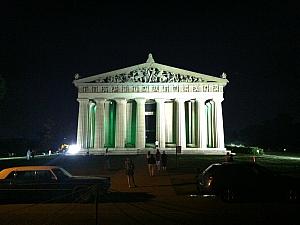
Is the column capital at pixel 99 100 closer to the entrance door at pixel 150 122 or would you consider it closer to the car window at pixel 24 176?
the entrance door at pixel 150 122

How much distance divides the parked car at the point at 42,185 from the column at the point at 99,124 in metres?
43.8

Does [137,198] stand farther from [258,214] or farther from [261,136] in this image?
[261,136]

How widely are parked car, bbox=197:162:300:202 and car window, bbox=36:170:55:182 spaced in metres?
7.05

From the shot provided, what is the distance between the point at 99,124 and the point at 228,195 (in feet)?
154

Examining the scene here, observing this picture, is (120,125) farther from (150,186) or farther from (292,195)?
(292,195)

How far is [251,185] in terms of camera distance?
15.4 metres

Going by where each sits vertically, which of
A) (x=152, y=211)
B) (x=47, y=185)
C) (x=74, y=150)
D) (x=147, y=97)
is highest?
(x=147, y=97)

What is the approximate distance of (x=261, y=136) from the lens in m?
96.8

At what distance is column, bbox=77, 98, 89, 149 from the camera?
59156 mm

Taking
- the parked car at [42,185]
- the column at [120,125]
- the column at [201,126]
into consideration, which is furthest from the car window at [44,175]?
the column at [201,126]

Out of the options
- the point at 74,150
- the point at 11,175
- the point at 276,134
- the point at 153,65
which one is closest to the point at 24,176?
the point at 11,175

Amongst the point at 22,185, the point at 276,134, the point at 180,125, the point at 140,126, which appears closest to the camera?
the point at 22,185

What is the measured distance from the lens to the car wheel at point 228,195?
50.0 ft

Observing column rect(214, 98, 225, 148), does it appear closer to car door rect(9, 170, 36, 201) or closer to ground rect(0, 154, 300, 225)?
ground rect(0, 154, 300, 225)
